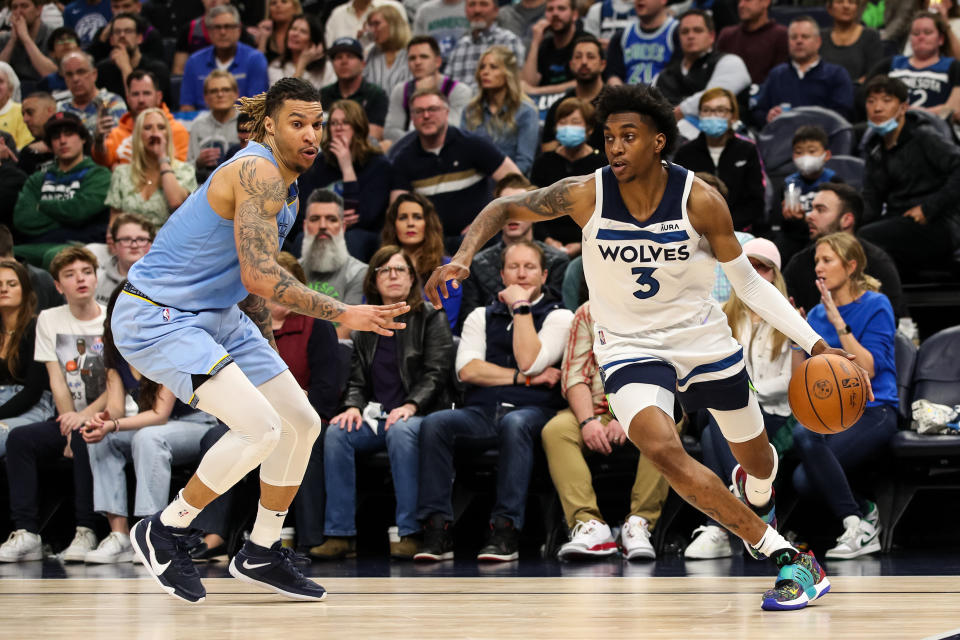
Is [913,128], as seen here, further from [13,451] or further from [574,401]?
[13,451]

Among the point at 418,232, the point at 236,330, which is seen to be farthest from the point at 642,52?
the point at 236,330

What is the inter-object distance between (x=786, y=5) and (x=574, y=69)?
3449 millimetres

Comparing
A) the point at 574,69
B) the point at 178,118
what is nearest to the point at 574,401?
the point at 574,69

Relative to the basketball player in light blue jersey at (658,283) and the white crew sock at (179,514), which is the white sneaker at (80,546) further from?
the basketball player in light blue jersey at (658,283)

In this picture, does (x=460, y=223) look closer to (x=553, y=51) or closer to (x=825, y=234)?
(x=825, y=234)

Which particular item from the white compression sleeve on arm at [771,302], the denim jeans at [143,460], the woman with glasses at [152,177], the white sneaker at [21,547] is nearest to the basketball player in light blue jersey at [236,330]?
the white compression sleeve on arm at [771,302]

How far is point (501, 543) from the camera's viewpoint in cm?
622

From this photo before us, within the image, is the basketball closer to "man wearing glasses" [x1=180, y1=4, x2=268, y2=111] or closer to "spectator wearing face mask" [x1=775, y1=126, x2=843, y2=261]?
"spectator wearing face mask" [x1=775, y1=126, x2=843, y2=261]

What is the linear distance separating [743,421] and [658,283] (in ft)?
2.20

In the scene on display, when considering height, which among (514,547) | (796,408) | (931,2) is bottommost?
(514,547)

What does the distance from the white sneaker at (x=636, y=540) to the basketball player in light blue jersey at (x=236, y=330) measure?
2004mm

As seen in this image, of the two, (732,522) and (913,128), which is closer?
(732,522)

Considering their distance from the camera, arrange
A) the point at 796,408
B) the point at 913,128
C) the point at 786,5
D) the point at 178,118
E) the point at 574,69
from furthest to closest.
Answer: the point at 786,5 → the point at 178,118 → the point at 574,69 → the point at 913,128 → the point at 796,408

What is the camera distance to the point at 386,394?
22.4 ft
